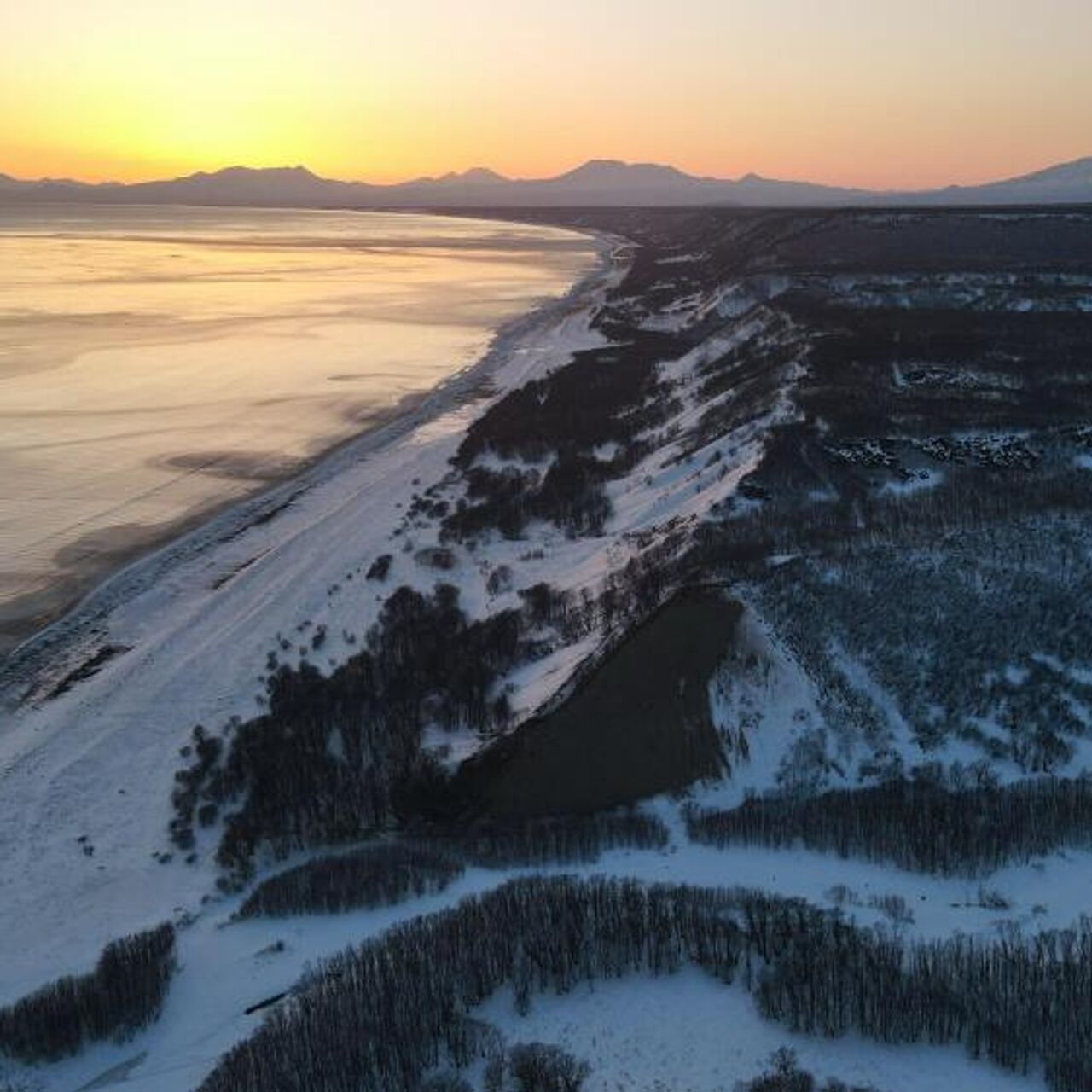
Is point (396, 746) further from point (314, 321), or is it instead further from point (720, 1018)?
point (314, 321)

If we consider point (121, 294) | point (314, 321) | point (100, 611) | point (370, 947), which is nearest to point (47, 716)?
point (100, 611)

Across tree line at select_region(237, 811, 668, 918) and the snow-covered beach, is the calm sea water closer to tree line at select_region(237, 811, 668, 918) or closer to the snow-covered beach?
the snow-covered beach

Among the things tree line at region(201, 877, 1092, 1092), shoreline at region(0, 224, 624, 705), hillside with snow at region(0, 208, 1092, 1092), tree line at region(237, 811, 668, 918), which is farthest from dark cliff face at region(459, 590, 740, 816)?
shoreline at region(0, 224, 624, 705)

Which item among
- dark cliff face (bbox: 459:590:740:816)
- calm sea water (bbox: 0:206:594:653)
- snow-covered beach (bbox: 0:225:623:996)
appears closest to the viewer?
snow-covered beach (bbox: 0:225:623:996)

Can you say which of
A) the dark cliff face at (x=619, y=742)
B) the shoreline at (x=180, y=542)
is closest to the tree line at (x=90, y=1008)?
the dark cliff face at (x=619, y=742)

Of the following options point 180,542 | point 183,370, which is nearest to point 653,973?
point 180,542

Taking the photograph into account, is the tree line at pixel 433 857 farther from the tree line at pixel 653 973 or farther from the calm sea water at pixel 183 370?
the calm sea water at pixel 183 370
